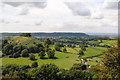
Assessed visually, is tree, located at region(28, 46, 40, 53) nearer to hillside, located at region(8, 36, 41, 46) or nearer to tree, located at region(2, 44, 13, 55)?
hillside, located at region(8, 36, 41, 46)

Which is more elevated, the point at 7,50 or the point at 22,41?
the point at 22,41

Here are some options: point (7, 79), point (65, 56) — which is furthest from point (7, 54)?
point (7, 79)

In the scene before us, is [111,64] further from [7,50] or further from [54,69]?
[7,50]

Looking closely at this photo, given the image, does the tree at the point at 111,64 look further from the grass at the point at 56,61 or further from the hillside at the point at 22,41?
the hillside at the point at 22,41

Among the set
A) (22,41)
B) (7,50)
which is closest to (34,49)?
(7,50)

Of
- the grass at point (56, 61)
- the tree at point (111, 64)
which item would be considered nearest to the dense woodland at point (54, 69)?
the tree at point (111, 64)

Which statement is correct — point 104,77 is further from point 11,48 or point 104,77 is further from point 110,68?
point 11,48

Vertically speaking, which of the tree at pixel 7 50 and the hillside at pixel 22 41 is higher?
the hillside at pixel 22 41

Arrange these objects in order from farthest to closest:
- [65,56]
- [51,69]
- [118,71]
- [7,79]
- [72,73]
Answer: [65,56], [72,73], [51,69], [7,79], [118,71]
